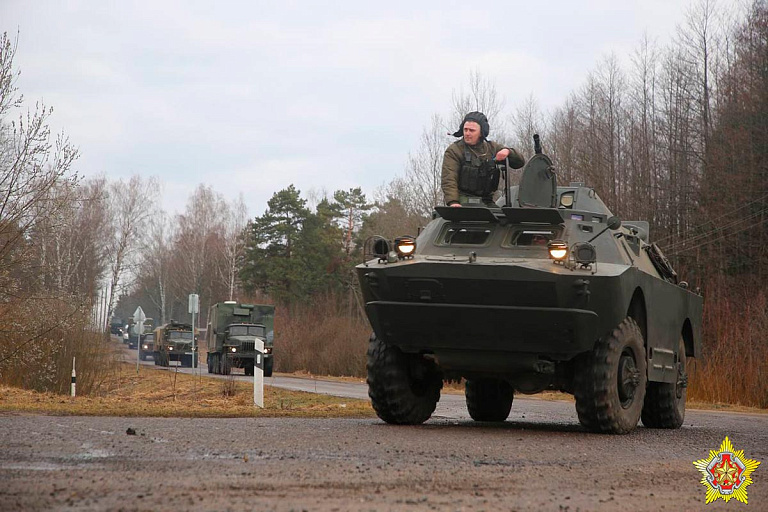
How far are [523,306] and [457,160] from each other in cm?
235

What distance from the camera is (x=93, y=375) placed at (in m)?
24.9

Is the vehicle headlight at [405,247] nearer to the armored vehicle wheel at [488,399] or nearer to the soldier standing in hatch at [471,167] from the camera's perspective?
the soldier standing in hatch at [471,167]

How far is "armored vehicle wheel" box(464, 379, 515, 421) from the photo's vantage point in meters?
13.3

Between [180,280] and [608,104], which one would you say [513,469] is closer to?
[608,104]

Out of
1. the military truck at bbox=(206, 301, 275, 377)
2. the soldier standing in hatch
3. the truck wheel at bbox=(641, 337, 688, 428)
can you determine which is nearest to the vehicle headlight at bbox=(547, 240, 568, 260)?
the soldier standing in hatch

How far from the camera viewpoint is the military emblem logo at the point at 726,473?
6484mm

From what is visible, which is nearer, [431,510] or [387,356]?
[431,510]

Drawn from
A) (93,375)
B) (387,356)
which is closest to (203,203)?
(93,375)

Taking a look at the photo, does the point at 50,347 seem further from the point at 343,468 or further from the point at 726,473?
the point at 726,473

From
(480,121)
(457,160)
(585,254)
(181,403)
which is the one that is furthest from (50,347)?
(585,254)

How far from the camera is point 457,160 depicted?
1173 cm

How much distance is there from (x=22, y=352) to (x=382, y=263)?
11458 mm

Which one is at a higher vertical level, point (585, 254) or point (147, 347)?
point (147, 347)

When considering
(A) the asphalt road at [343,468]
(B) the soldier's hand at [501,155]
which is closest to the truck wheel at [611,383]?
(A) the asphalt road at [343,468]
